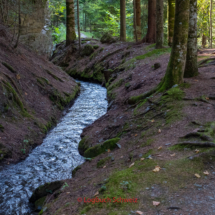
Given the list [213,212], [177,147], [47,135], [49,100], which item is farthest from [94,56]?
[213,212]

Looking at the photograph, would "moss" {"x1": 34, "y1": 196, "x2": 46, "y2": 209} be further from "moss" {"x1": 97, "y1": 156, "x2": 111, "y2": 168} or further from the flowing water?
"moss" {"x1": 97, "y1": 156, "x2": 111, "y2": 168}

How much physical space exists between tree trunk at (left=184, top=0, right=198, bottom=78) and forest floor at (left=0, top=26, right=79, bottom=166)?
6.46 m

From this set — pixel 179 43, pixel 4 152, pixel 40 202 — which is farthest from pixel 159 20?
pixel 40 202

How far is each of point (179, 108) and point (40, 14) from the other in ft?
45.5

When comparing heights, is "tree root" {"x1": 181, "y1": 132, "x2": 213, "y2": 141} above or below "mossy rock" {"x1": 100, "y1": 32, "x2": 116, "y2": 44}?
below

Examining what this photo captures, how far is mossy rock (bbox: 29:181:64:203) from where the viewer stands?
552 centimetres

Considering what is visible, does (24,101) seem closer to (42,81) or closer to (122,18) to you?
(42,81)

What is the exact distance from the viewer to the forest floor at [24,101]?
303 inches

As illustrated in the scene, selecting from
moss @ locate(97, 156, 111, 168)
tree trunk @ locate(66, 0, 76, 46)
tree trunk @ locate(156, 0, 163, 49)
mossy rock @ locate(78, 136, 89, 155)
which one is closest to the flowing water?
mossy rock @ locate(78, 136, 89, 155)

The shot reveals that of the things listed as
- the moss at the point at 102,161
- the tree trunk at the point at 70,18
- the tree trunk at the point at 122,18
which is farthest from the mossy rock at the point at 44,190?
the tree trunk at the point at 70,18

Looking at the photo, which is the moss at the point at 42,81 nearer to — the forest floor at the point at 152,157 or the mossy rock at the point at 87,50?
the forest floor at the point at 152,157

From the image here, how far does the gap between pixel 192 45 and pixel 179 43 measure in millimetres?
1209

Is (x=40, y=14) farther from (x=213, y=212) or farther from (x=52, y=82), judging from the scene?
(x=213, y=212)

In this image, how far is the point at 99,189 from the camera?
4.26 metres
